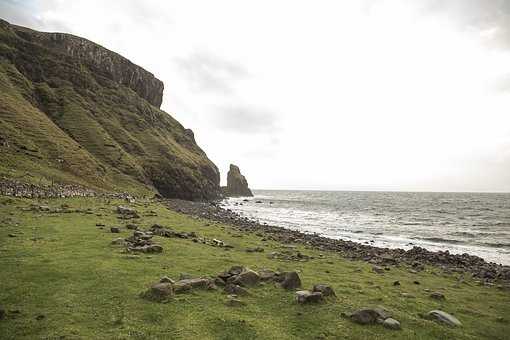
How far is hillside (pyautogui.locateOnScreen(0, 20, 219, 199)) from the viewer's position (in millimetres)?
84875

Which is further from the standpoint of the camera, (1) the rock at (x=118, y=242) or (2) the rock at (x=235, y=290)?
(1) the rock at (x=118, y=242)

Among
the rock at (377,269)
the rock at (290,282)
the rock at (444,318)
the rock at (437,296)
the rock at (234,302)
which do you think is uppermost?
the rock at (290,282)

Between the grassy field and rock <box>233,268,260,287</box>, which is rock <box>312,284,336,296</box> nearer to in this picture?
the grassy field

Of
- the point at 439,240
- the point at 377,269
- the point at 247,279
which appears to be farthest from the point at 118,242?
the point at 439,240

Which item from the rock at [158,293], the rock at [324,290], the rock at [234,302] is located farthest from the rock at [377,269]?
the rock at [158,293]

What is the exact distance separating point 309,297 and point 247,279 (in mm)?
3691

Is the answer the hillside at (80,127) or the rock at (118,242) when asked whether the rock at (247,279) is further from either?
the hillside at (80,127)

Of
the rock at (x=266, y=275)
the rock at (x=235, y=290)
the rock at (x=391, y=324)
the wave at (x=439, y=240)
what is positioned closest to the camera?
the rock at (x=391, y=324)

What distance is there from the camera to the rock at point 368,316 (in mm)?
14642

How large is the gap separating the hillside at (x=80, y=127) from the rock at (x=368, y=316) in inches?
2391

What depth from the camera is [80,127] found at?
126 meters

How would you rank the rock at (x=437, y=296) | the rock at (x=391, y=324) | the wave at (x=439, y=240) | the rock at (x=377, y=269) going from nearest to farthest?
the rock at (x=391, y=324) → the rock at (x=437, y=296) → the rock at (x=377, y=269) → the wave at (x=439, y=240)

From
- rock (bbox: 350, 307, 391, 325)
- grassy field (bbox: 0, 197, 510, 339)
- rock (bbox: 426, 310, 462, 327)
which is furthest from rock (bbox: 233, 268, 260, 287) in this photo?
rock (bbox: 426, 310, 462, 327)

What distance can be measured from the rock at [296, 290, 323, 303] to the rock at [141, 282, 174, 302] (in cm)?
597
